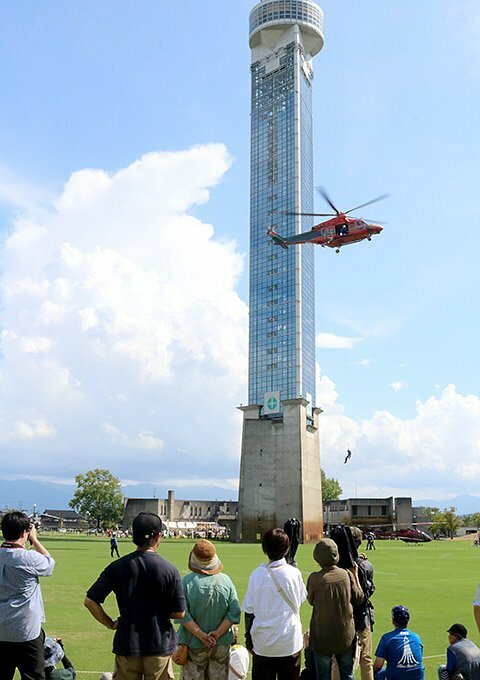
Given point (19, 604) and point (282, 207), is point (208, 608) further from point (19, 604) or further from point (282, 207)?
point (282, 207)

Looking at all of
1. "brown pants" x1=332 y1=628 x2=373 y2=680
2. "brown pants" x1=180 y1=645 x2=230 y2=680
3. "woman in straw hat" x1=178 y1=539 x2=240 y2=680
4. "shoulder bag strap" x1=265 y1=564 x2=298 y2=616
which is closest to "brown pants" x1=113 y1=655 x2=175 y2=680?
"woman in straw hat" x1=178 y1=539 x2=240 y2=680

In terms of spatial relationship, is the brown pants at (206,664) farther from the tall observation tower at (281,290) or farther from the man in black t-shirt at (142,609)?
the tall observation tower at (281,290)

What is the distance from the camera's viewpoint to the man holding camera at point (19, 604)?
20.2 feet

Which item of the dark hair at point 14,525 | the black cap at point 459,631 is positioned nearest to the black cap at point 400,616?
the black cap at point 459,631

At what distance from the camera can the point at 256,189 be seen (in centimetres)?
9812

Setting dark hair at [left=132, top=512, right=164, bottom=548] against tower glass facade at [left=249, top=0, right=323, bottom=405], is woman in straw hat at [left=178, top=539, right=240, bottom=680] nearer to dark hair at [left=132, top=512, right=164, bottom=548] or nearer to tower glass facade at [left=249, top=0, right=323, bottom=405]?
dark hair at [left=132, top=512, right=164, bottom=548]

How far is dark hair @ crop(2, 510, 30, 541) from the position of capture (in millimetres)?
6312

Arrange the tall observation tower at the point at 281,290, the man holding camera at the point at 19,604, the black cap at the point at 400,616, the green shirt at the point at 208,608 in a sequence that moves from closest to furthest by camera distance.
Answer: the man holding camera at the point at 19,604 < the green shirt at the point at 208,608 < the black cap at the point at 400,616 < the tall observation tower at the point at 281,290

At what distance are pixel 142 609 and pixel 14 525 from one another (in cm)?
164

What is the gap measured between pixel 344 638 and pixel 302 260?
3411 inches

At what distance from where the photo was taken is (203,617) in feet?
21.1

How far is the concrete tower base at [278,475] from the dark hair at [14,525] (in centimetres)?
7307

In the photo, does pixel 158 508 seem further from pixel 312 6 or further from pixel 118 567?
pixel 118 567

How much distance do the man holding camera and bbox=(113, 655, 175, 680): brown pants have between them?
1.11m
